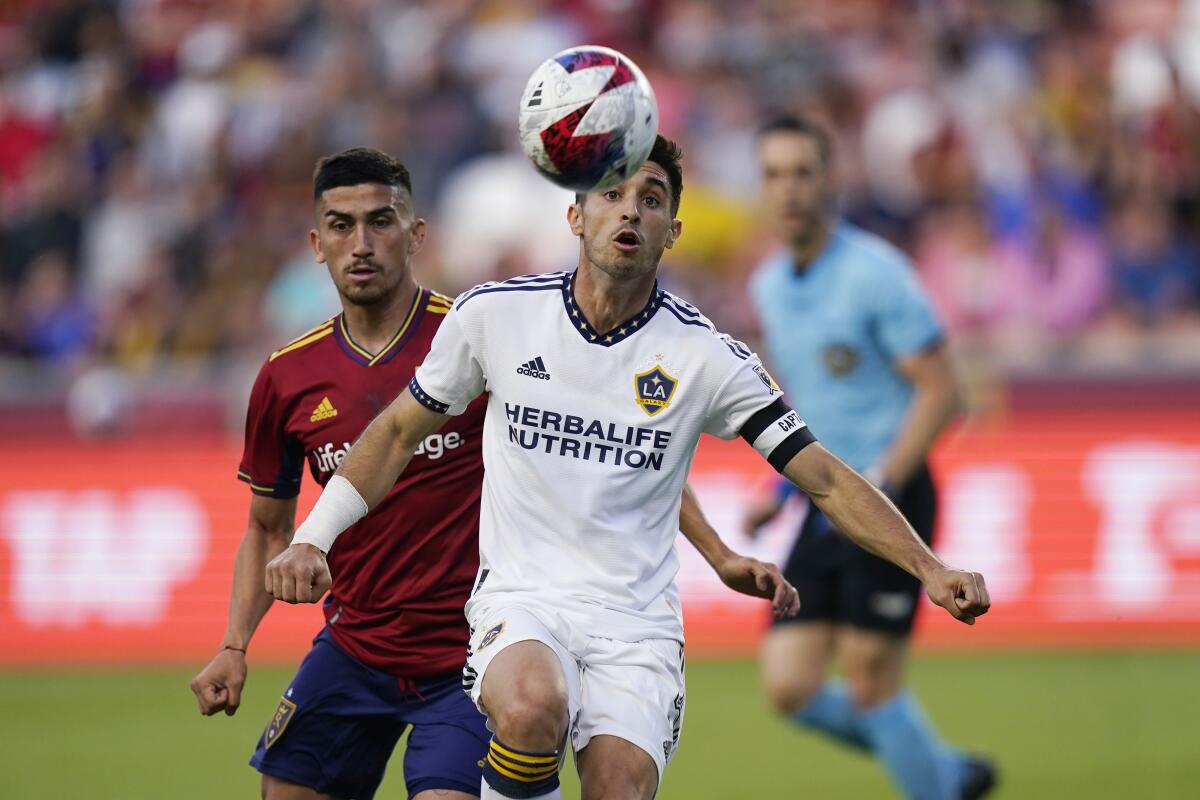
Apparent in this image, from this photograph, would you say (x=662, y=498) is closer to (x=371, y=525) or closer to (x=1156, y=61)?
(x=371, y=525)

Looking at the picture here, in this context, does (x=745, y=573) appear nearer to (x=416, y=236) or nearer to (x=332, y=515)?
(x=332, y=515)

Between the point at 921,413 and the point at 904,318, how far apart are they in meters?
0.44

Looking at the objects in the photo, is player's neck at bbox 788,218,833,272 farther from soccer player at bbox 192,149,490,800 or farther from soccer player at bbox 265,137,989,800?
soccer player at bbox 265,137,989,800

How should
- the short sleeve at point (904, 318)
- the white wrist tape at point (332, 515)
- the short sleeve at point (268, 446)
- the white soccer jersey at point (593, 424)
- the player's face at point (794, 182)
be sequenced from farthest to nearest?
the player's face at point (794, 182) < the short sleeve at point (904, 318) < the short sleeve at point (268, 446) < the white soccer jersey at point (593, 424) < the white wrist tape at point (332, 515)

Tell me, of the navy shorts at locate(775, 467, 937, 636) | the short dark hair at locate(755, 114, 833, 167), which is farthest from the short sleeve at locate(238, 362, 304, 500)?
the short dark hair at locate(755, 114, 833, 167)

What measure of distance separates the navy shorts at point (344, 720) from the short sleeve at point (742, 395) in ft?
4.21

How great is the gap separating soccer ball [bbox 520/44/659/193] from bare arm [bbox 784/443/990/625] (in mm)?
999

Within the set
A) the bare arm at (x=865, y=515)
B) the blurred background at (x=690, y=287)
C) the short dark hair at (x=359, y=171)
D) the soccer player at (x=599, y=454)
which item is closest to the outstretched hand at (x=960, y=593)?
the bare arm at (x=865, y=515)

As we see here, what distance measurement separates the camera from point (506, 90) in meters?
17.3

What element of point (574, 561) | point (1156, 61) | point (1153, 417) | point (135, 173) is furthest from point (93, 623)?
point (1156, 61)

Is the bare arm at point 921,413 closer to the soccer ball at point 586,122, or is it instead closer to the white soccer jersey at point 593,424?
the white soccer jersey at point 593,424

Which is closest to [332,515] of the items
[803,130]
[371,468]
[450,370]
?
[371,468]

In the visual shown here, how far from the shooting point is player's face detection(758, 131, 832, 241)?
26.9 feet

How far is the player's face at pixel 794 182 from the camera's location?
8.20 m
